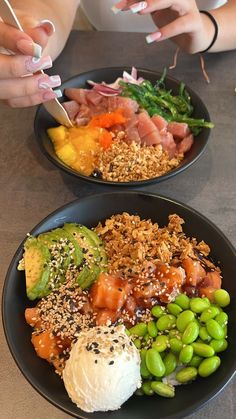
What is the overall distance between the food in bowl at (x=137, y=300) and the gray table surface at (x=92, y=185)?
162 mm

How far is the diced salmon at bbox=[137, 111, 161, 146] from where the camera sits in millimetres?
1742

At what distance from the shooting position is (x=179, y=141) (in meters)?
1.80

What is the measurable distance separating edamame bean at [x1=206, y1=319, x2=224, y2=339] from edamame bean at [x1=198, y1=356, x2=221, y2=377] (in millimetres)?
55

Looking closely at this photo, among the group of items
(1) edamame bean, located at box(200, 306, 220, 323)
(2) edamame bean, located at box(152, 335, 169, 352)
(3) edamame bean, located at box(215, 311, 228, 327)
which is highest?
(1) edamame bean, located at box(200, 306, 220, 323)

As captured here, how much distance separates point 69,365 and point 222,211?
0.84 m

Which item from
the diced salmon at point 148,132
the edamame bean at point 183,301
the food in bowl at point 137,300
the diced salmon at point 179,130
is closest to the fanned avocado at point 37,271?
the food in bowl at point 137,300

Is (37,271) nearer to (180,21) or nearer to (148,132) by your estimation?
(148,132)

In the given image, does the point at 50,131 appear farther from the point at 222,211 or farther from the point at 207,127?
the point at 222,211

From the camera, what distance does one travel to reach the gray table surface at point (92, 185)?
1.26 m

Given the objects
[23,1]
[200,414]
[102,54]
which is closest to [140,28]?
[102,54]

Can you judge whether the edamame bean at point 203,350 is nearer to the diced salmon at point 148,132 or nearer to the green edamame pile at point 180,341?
the green edamame pile at point 180,341

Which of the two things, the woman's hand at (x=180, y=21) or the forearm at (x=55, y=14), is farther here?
the forearm at (x=55, y=14)

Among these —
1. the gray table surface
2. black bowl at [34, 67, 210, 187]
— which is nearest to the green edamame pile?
the gray table surface

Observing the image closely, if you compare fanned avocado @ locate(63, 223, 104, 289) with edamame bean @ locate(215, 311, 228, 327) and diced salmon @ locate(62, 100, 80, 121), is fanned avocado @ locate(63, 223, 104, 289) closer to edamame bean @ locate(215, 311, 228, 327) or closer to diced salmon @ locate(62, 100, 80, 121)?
edamame bean @ locate(215, 311, 228, 327)
